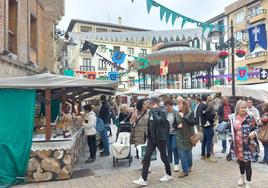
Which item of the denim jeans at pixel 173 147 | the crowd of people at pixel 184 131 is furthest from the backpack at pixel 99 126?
the denim jeans at pixel 173 147

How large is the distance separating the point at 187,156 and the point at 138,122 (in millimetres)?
1384

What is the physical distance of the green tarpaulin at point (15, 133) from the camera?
24.2 ft

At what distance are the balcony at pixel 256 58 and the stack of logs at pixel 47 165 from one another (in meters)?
34.3

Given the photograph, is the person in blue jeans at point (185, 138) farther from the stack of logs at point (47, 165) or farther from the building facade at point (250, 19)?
the building facade at point (250, 19)

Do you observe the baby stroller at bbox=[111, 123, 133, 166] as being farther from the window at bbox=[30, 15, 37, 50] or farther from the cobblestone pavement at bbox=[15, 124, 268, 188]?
the window at bbox=[30, 15, 37, 50]

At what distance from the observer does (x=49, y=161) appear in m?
7.50

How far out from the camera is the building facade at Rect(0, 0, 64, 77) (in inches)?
441

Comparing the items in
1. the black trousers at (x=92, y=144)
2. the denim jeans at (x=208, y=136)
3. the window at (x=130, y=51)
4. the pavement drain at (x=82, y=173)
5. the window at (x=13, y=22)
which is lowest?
the pavement drain at (x=82, y=173)

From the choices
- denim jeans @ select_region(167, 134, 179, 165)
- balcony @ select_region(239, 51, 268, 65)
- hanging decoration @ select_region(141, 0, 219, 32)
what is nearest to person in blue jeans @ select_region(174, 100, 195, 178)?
denim jeans @ select_region(167, 134, 179, 165)

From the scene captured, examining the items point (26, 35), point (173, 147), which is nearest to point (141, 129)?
point (173, 147)

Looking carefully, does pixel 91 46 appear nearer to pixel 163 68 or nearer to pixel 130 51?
pixel 163 68

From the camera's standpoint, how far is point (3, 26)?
11109mm

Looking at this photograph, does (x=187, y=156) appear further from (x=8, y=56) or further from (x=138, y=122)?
(x=8, y=56)

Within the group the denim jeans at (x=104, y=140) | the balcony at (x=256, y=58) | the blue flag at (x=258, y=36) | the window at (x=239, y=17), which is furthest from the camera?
the window at (x=239, y=17)
